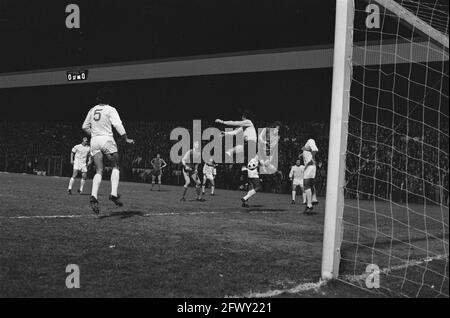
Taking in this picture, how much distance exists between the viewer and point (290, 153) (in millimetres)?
24672

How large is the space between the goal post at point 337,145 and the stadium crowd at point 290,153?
930cm

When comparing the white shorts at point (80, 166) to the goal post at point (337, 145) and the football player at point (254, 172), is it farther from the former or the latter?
the goal post at point (337, 145)

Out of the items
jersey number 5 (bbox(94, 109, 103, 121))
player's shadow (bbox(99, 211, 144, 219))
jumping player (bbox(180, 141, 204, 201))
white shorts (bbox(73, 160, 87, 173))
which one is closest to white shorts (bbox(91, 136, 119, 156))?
jersey number 5 (bbox(94, 109, 103, 121))

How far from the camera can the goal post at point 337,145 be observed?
473cm

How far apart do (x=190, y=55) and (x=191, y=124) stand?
3.70m

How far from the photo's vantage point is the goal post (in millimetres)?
4734

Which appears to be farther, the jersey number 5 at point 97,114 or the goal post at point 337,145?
the jersey number 5 at point 97,114

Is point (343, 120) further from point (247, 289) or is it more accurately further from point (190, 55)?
point (190, 55)

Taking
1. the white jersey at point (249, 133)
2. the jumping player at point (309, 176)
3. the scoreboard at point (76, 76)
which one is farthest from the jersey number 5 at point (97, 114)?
the scoreboard at point (76, 76)

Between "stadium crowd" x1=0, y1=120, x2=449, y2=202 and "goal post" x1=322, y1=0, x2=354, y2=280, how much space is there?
366 inches

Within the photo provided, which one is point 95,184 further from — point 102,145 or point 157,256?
point 157,256

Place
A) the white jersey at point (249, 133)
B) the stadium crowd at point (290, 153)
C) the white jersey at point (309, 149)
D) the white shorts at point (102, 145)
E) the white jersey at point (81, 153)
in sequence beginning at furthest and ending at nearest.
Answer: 1. the stadium crowd at point (290, 153)
2. the white jersey at point (81, 153)
3. the white jersey at point (249, 133)
4. the white jersey at point (309, 149)
5. the white shorts at point (102, 145)

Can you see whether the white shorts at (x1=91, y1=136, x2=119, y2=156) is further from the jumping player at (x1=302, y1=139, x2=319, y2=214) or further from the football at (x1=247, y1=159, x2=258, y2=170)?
the football at (x1=247, y1=159, x2=258, y2=170)

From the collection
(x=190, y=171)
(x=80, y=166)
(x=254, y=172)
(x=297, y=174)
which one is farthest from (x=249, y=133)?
A: (x=80, y=166)
